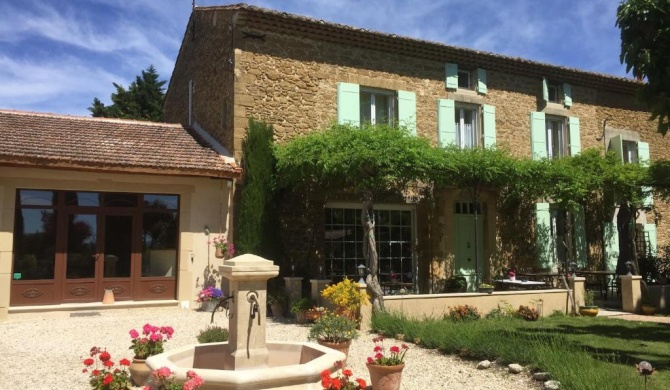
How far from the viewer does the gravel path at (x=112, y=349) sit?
19.1 ft

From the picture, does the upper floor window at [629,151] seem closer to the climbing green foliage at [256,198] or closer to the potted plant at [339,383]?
the climbing green foliage at [256,198]

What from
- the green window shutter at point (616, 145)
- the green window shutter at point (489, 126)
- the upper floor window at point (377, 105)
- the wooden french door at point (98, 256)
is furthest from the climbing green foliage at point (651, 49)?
the green window shutter at point (616, 145)

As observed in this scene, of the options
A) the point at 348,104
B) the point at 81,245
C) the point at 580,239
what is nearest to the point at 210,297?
the point at 81,245

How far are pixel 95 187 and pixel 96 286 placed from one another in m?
1.99

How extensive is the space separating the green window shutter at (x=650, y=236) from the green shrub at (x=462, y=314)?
9.09m

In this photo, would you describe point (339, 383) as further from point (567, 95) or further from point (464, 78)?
point (567, 95)

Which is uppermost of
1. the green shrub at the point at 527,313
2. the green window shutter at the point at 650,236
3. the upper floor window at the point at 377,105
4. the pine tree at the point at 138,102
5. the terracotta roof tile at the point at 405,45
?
the pine tree at the point at 138,102

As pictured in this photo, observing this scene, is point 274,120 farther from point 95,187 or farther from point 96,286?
point 96,286

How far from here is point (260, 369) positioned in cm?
439

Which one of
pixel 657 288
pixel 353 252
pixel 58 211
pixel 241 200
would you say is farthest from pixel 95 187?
pixel 657 288

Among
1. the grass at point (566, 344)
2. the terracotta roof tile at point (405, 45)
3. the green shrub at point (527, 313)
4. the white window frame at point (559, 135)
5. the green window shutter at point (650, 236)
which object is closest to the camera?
the grass at point (566, 344)

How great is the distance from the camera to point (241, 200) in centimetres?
1122

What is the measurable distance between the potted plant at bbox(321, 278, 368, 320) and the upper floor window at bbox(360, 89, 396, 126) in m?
5.44

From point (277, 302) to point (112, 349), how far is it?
3.59m
